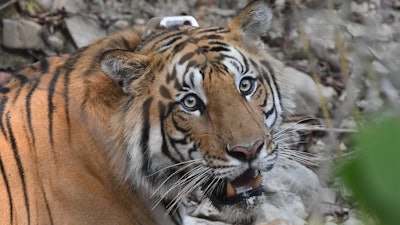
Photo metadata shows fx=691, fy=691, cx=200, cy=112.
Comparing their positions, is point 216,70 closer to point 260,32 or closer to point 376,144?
point 260,32

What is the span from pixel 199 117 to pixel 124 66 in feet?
0.94

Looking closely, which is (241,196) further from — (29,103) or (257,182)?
(29,103)

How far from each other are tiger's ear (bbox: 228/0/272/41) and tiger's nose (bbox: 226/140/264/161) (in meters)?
0.47

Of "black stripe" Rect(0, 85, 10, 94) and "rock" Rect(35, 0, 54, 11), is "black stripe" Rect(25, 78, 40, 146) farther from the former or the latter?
"rock" Rect(35, 0, 54, 11)

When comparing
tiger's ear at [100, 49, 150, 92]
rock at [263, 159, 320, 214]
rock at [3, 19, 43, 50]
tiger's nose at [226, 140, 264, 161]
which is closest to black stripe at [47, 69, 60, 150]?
tiger's ear at [100, 49, 150, 92]

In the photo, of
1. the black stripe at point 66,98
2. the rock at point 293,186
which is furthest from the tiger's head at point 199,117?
the rock at point 293,186

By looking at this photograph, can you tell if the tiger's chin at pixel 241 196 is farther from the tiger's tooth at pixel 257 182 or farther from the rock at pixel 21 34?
the rock at pixel 21 34

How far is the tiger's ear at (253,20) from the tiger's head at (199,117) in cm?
5

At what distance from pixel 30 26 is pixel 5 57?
0.88ft

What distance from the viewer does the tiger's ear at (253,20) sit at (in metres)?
2.38

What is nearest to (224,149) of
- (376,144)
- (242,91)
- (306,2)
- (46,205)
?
(242,91)

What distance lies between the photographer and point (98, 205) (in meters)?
2.24

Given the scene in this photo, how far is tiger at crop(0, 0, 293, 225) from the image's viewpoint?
215 centimetres

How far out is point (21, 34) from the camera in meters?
4.35
